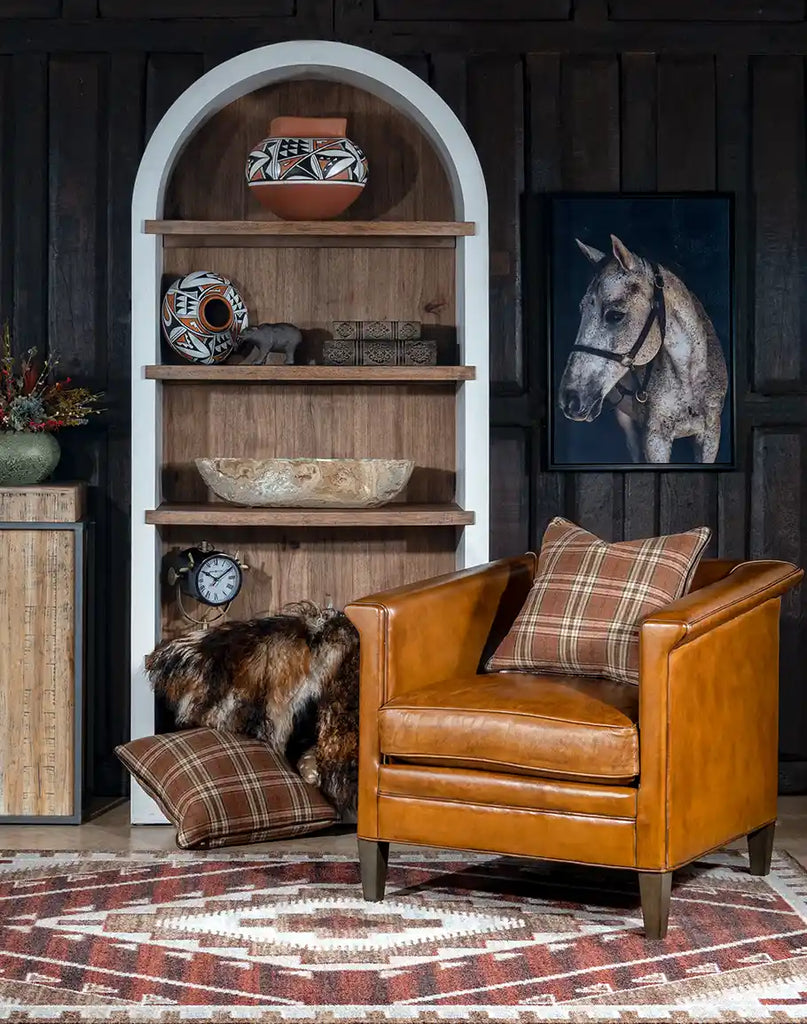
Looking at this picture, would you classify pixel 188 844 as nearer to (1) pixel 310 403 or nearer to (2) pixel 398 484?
(2) pixel 398 484

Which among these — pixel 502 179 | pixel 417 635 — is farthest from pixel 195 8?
pixel 417 635

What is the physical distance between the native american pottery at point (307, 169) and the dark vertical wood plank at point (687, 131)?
980 millimetres

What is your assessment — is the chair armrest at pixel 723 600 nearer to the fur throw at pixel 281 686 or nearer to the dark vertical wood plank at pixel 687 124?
the fur throw at pixel 281 686

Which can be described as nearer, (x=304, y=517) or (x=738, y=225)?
(x=304, y=517)

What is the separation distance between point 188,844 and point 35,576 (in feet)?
2.92

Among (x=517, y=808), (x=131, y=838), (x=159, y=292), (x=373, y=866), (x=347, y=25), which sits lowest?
(x=131, y=838)

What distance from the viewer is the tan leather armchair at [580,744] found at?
2.91 meters

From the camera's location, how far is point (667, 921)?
301 centimetres

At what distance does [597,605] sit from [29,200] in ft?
7.31

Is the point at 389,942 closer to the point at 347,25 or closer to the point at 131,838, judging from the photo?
the point at 131,838

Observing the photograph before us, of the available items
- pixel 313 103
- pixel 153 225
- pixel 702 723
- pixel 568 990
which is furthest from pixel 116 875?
pixel 313 103

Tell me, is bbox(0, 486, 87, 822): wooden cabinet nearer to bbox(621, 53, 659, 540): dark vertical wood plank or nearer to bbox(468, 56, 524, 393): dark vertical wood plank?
bbox(468, 56, 524, 393): dark vertical wood plank

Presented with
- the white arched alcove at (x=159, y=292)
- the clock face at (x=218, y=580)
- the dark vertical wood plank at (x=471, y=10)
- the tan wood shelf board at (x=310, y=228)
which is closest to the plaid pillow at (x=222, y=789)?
the white arched alcove at (x=159, y=292)

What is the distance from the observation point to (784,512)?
4.35m
